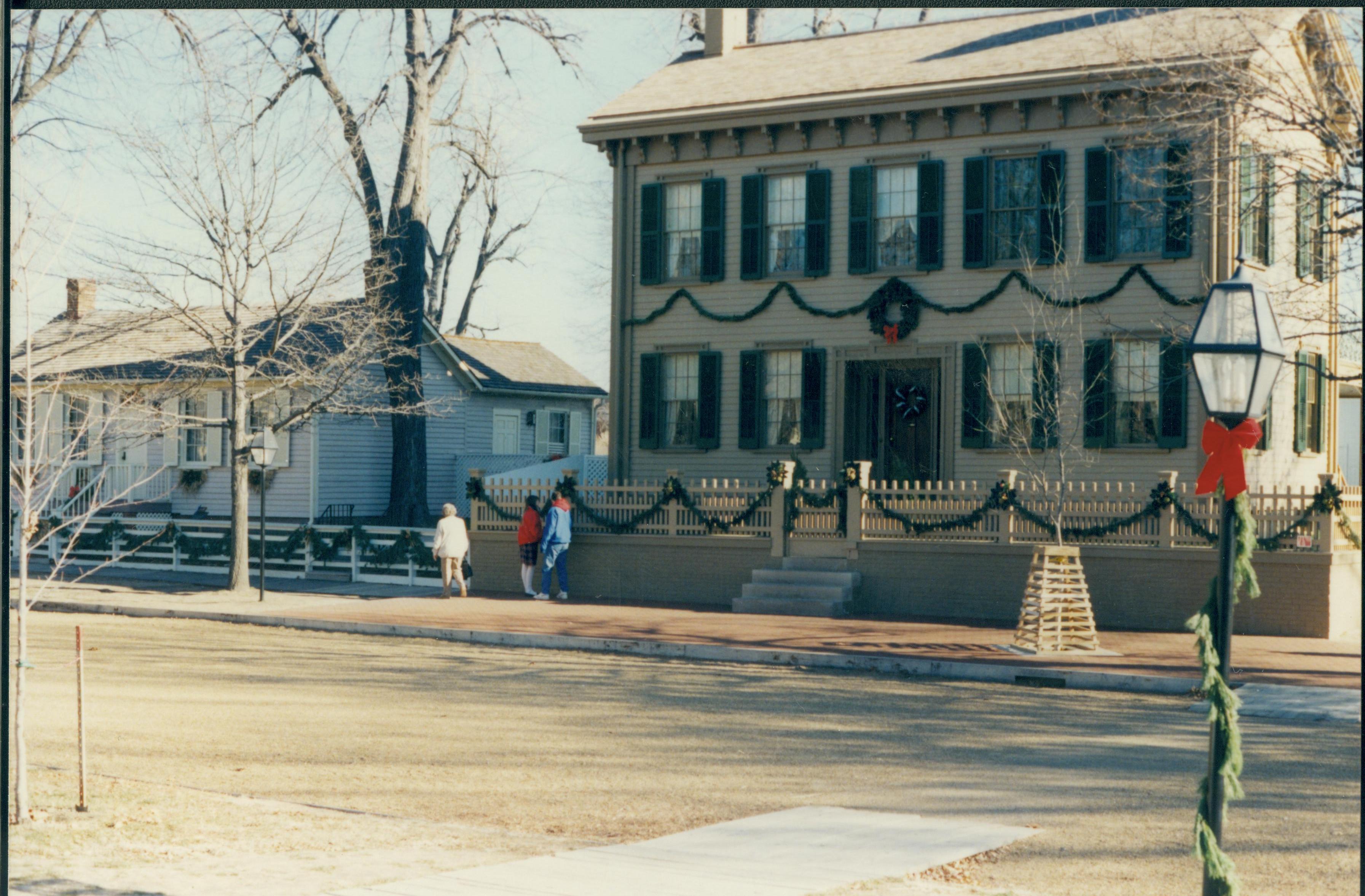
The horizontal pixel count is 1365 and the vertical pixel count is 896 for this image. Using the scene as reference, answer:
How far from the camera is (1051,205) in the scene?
22109 millimetres

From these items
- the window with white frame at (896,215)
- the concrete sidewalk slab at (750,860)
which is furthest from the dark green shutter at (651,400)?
the concrete sidewalk slab at (750,860)

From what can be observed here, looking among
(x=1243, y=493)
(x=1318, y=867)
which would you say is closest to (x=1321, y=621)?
(x=1318, y=867)

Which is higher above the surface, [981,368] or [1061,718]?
[981,368]

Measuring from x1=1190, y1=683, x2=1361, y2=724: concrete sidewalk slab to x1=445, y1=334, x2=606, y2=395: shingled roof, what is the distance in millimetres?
24776

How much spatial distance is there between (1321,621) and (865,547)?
631 cm

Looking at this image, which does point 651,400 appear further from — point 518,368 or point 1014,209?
point 518,368

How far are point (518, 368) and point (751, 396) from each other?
48.9ft

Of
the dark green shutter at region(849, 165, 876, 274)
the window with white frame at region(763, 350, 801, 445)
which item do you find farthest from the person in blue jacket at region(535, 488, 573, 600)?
the dark green shutter at region(849, 165, 876, 274)

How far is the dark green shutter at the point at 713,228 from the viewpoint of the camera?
2497 cm

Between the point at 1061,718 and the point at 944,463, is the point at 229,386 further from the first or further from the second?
the point at 1061,718

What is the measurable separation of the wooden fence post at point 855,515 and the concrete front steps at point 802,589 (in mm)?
319

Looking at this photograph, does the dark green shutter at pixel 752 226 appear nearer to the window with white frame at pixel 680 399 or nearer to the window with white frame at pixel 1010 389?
the window with white frame at pixel 680 399

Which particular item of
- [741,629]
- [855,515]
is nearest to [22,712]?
[741,629]

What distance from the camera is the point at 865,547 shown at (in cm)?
2127
